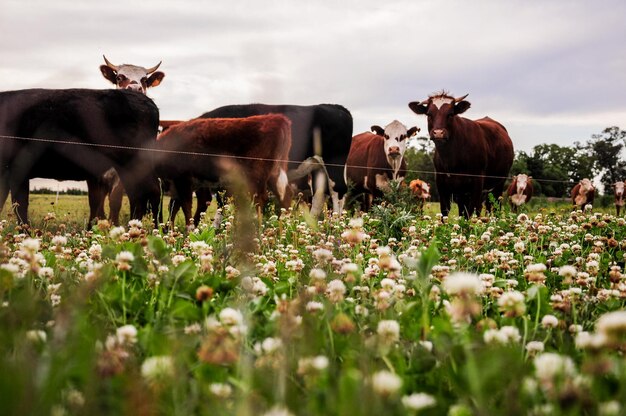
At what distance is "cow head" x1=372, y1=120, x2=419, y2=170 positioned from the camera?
48.0 feet

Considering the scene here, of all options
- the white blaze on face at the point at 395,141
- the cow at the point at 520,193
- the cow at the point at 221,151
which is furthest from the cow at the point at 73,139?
the cow at the point at 520,193

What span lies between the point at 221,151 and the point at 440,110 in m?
4.47

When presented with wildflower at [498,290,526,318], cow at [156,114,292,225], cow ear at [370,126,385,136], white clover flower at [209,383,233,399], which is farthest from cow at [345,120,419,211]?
white clover flower at [209,383,233,399]

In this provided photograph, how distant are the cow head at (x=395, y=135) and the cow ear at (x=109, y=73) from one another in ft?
20.9

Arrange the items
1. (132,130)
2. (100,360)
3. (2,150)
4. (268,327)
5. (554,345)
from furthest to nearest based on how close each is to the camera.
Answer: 1. (132,130)
2. (2,150)
3. (554,345)
4. (268,327)
5. (100,360)

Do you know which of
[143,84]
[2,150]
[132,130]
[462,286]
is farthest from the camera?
[143,84]

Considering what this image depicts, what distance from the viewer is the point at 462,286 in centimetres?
167

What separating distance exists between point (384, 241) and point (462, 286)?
4909mm

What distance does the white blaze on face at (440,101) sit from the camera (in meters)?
11.4

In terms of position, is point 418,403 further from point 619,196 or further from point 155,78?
point 619,196

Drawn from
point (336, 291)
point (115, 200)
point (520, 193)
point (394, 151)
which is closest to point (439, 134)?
point (394, 151)

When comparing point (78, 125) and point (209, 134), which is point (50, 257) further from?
point (209, 134)

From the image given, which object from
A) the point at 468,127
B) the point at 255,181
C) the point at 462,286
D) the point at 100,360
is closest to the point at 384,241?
the point at 255,181

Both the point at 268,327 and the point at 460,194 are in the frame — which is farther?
the point at 460,194
